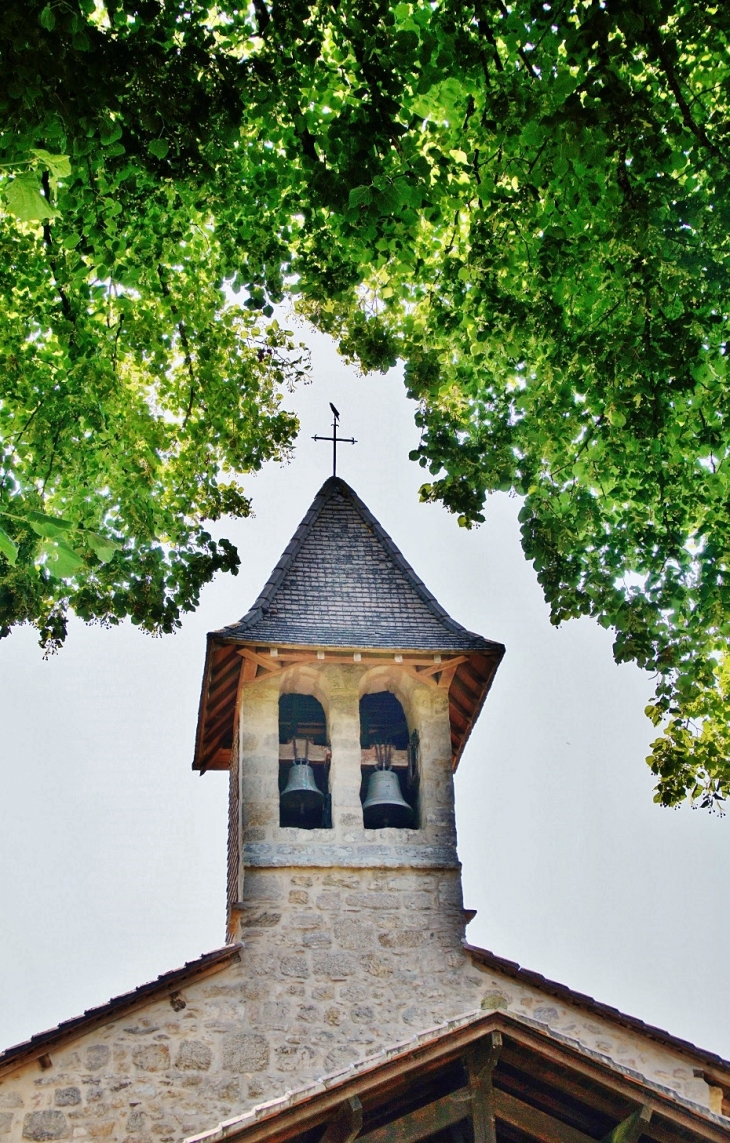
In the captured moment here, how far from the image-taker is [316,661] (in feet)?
38.7

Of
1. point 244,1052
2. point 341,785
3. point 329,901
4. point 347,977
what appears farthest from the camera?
point 341,785

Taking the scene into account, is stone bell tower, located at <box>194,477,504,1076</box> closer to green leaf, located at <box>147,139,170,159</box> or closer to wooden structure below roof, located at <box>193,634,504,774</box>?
→ wooden structure below roof, located at <box>193,634,504,774</box>

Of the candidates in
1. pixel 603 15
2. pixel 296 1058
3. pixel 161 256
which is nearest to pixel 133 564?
pixel 161 256

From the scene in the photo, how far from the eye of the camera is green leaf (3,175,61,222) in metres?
3.64

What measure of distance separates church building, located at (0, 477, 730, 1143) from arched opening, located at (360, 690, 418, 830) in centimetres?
2

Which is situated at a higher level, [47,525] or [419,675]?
[419,675]

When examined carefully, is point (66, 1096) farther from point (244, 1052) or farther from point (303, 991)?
point (303, 991)

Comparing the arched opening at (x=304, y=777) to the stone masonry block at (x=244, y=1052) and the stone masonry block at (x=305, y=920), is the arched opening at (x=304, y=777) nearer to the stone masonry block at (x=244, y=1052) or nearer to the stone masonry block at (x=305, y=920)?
the stone masonry block at (x=305, y=920)

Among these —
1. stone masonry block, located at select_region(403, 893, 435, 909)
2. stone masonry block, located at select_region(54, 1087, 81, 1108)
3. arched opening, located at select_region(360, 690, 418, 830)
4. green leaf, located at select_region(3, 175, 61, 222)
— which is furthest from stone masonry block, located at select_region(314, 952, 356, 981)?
green leaf, located at select_region(3, 175, 61, 222)

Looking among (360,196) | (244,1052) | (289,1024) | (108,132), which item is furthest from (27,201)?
(289,1024)

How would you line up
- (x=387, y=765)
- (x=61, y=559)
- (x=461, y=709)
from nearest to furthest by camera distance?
1. (x=61, y=559)
2. (x=387, y=765)
3. (x=461, y=709)

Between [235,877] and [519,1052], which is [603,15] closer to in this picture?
[519,1052]

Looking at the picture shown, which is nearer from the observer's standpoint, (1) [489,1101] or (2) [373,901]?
(1) [489,1101]

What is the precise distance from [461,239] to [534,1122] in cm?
568
